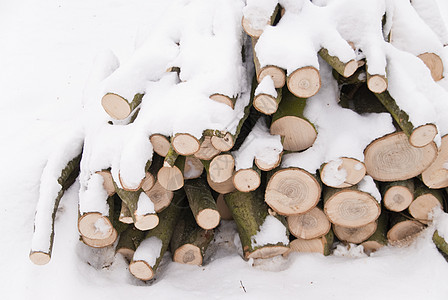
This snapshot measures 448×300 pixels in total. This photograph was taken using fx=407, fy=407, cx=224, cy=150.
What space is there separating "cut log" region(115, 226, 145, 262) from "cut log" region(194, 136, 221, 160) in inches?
33.1

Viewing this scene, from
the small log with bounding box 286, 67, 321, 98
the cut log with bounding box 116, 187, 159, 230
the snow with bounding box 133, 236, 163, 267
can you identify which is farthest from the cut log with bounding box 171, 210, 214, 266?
the small log with bounding box 286, 67, 321, 98

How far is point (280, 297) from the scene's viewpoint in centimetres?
257

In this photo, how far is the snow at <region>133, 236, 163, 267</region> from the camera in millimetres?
2693

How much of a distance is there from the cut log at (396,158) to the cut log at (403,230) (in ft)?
1.20

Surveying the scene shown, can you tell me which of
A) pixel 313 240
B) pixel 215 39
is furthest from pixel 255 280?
pixel 215 39

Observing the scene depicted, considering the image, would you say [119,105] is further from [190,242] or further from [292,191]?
[292,191]

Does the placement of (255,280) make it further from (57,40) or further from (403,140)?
(57,40)

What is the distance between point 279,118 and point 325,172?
0.44m

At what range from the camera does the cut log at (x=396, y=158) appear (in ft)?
8.26

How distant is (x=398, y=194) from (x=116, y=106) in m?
1.95

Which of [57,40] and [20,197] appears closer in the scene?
[20,197]

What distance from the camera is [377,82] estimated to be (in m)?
2.44

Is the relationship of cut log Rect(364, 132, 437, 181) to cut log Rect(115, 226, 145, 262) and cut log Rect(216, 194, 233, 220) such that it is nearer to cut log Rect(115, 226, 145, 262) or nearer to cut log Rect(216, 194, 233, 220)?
cut log Rect(216, 194, 233, 220)

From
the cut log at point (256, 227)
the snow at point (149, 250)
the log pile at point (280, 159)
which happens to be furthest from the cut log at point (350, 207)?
the snow at point (149, 250)
